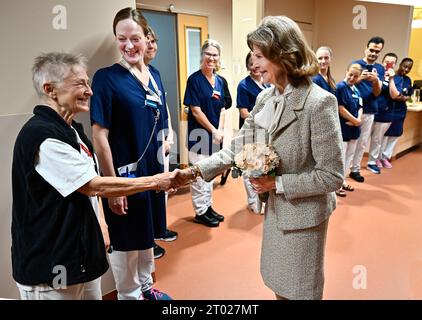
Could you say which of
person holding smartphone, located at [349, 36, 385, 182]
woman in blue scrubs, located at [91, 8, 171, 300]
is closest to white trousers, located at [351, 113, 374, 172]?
person holding smartphone, located at [349, 36, 385, 182]

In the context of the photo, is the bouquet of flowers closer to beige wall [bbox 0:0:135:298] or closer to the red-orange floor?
beige wall [bbox 0:0:135:298]

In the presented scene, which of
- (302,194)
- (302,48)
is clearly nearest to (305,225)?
(302,194)

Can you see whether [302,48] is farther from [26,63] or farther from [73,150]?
[26,63]

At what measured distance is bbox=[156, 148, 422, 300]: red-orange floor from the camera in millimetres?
2156

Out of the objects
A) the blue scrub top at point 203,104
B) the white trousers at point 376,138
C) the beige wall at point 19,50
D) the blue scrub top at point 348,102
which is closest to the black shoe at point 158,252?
the blue scrub top at point 203,104

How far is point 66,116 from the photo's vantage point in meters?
1.20

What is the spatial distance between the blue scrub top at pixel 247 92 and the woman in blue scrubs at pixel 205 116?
176 millimetres

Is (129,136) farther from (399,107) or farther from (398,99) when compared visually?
(399,107)

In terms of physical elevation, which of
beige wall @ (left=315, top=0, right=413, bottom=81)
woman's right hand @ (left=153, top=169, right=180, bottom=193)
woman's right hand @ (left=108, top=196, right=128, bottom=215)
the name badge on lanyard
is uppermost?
beige wall @ (left=315, top=0, right=413, bottom=81)

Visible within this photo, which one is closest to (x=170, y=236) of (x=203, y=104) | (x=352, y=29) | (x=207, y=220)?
(x=207, y=220)

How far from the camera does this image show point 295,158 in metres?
1.20

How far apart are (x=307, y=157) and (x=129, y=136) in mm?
946

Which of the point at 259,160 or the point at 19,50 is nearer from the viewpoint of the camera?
the point at 259,160
